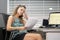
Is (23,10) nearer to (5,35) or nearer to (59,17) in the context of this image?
(5,35)

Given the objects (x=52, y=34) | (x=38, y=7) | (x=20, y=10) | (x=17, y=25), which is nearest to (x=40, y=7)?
(x=38, y=7)

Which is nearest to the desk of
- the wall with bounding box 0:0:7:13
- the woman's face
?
the woman's face

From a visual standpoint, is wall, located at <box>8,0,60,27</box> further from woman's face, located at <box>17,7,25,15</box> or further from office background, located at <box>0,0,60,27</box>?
woman's face, located at <box>17,7,25,15</box>

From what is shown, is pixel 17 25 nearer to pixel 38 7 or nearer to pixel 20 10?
pixel 20 10

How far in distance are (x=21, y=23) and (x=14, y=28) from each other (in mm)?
248

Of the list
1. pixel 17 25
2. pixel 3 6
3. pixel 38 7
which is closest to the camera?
pixel 17 25

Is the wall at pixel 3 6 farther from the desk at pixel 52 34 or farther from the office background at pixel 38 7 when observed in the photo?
the desk at pixel 52 34

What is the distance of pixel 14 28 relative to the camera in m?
2.86

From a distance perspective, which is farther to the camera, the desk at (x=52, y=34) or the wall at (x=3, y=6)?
the wall at (x=3, y=6)

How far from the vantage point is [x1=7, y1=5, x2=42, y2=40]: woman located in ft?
9.34

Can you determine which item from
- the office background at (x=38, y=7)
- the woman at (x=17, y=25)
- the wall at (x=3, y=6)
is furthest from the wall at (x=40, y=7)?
the woman at (x=17, y=25)

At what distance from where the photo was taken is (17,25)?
2973 millimetres

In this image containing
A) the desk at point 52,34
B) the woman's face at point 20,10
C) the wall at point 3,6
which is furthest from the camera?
the wall at point 3,6

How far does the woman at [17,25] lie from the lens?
2846 millimetres
